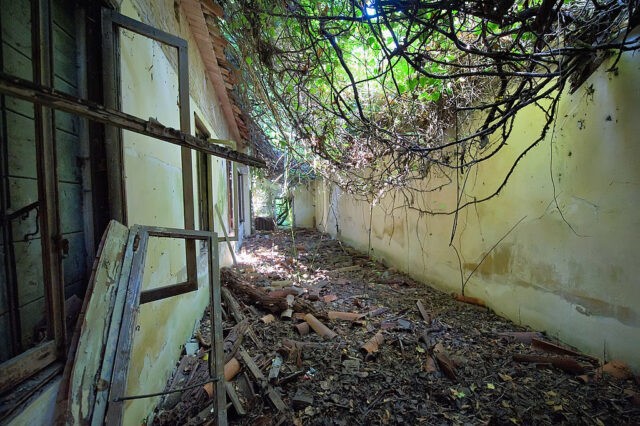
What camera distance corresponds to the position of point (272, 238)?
10266 millimetres

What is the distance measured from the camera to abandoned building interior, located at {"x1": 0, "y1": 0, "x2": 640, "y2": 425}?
1023 mm

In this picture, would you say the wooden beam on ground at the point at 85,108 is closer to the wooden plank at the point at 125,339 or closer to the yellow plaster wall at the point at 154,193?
the wooden plank at the point at 125,339

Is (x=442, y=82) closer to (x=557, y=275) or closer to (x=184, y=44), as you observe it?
(x=557, y=275)

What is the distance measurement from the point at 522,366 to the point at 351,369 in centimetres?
154

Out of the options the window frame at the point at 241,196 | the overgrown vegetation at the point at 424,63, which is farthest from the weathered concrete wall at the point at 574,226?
the window frame at the point at 241,196

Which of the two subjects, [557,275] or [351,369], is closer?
[351,369]

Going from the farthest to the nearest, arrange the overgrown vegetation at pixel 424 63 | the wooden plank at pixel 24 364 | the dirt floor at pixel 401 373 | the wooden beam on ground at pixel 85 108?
the dirt floor at pixel 401 373 → the overgrown vegetation at pixel 424 63 → the wooden plank at pixel 24 364 → the wooden beam on ground at pixel 85 108

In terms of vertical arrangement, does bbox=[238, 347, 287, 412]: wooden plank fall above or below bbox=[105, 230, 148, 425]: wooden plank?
below

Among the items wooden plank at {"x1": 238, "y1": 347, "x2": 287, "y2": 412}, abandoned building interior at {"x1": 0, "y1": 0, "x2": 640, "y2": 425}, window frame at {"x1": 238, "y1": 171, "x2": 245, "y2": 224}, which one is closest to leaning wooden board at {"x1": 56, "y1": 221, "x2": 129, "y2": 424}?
abandoned building interior at {"x1": 0, "y1": 0, "x2": 640, "y2": 425}

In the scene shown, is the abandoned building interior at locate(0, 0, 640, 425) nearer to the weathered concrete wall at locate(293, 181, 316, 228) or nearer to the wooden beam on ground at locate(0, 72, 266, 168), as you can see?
the wooden beam on ground at locate(0, 72, 266, 168)

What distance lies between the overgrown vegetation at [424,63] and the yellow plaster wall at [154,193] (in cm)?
85

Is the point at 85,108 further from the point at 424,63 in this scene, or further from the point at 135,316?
the point at 424,63

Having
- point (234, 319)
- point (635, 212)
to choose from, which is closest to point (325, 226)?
point (234, 319)

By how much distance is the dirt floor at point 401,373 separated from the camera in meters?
1.91
